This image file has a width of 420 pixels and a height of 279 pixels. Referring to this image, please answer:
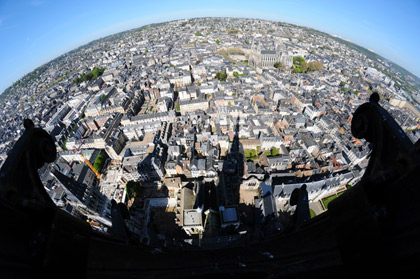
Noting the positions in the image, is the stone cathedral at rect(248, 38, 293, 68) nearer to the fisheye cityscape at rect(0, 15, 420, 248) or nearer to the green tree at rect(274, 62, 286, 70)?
the green tree at rect(274, 62, 286, 70)

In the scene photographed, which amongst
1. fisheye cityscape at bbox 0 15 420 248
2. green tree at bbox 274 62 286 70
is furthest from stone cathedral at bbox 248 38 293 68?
fisheye cityscape at bbox 0 15 420 248

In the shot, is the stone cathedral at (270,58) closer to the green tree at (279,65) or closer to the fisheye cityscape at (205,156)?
the green tree at (279,65)

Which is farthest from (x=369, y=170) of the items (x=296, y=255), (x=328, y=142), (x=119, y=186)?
(x=328, y=142)

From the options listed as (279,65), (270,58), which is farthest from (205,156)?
(279,65)

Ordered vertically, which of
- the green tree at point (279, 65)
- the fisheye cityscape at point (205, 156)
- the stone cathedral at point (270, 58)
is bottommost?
the fisheye cityscape at point (205, 156)

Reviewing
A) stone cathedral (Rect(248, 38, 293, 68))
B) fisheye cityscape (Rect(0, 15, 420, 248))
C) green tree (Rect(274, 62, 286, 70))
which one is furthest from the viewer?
green tree (Rect(274, 62, 286, 70))

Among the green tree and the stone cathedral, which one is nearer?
the stone cathedral

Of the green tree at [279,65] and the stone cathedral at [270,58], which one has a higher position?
the stone cathedral at [270,58]

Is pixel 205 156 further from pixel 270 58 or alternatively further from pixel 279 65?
pixel 279 65

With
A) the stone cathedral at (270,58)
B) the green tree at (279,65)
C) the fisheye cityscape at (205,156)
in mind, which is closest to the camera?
the fisheye cityscape at (205,156)

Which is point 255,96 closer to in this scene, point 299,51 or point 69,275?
point 69,275

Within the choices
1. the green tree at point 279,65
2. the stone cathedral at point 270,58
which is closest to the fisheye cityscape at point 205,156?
the stone cathedral at point 270,58
